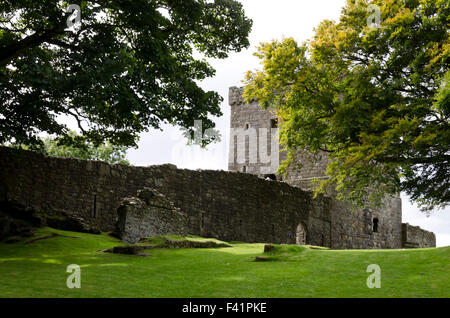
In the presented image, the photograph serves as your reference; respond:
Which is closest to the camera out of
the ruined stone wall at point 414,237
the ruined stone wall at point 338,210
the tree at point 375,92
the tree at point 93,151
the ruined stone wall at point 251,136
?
the tree at point 375,92

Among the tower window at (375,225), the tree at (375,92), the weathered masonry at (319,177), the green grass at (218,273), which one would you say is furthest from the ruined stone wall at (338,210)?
the green grass at (218,273)

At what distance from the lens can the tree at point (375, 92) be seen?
18.6 m

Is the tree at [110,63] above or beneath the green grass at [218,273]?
above

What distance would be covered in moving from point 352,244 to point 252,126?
1304cm

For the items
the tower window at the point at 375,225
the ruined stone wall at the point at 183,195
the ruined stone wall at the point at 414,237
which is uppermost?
the ruined stone wall at the point at 183,195

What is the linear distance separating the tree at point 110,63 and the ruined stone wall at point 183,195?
2035 mm

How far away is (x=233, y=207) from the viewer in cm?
2628

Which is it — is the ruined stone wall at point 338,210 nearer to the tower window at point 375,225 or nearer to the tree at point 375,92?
the tower window at point 375,225

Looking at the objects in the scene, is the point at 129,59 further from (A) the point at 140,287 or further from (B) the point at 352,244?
(B) the point at 352,244

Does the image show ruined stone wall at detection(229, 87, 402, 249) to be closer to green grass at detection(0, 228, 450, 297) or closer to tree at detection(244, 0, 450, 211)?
tree at detection(244, 0, 450, 211)

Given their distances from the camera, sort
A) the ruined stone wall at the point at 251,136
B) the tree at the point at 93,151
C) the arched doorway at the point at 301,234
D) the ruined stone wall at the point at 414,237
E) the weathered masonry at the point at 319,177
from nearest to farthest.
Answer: the arched doorway at the point at 301,234 → the weathered masonry at the point at 319,177 → the ruined stone wall at the point at 251,136 → the ruined stone wall at the point at 414,237 → the tree at the point at 93,151

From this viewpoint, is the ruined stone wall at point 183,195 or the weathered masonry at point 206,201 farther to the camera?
the ruined stone wall at point 183,195

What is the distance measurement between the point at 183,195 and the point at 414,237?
26.0m
